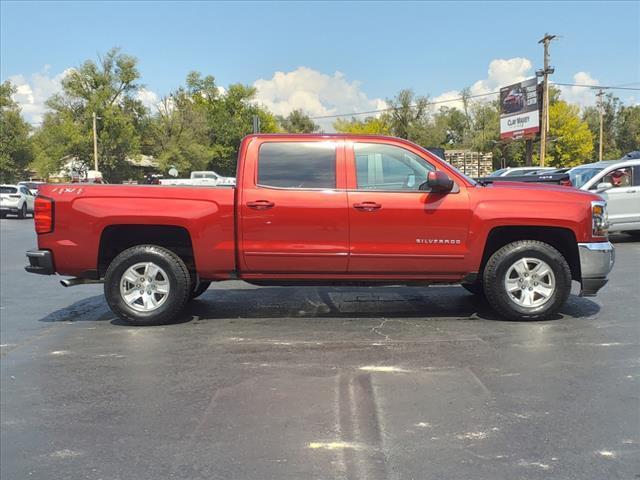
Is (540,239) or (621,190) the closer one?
(540,239)

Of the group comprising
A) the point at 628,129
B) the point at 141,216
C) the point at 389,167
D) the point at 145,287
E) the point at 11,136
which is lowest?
the point at 145,287

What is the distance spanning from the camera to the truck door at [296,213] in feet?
19.1

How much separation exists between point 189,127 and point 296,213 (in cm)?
6283

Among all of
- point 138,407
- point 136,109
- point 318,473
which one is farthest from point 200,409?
point 136,109

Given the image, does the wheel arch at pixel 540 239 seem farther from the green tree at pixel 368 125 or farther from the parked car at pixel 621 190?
the green tree at pixel 368 125

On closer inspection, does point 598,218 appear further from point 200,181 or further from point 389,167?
point 200,181

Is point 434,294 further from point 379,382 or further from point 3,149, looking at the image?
point 3,149

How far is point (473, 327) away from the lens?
589 cm

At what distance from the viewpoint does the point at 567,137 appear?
64125mm

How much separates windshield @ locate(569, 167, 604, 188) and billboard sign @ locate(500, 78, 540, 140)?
35202 millimetres

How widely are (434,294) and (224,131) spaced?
245ft

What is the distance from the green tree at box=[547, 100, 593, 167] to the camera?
64125mm

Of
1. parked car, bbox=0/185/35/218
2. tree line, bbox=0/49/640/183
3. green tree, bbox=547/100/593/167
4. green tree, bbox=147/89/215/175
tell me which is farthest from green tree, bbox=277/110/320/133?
parked car, bbox=0/185/35/218

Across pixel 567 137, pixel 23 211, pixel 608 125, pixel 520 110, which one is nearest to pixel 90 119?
pixel 23 211
